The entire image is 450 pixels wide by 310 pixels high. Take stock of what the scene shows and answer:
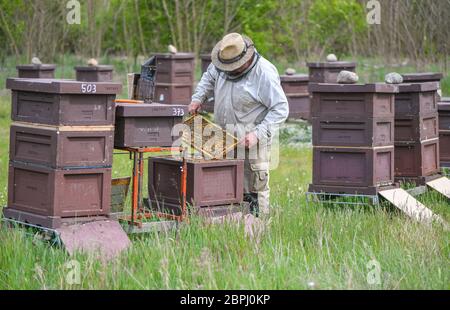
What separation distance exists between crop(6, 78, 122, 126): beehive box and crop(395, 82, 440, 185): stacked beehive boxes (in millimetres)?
4171

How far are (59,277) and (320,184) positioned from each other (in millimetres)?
4289

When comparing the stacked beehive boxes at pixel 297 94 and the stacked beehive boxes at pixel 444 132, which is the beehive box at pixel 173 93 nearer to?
the stacked beehive boxes at pixel 297 94

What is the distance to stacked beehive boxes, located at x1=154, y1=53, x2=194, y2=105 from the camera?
61.1ft

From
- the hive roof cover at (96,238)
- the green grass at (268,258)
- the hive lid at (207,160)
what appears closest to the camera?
the green grass at (268,258)

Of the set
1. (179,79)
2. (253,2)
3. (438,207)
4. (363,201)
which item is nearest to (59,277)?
(363,201)

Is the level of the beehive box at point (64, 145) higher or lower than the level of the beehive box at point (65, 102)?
lower

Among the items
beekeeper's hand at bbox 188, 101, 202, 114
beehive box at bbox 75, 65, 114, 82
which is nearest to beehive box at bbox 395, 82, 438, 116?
beekeeper's hand at bbox 188, 101, 202, 114

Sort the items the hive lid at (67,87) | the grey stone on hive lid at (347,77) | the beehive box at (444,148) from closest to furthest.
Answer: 1. the hive lid at (67,87)
2. the grey stone on hive lid at (347,77)
3. the beehive box at (444,148)

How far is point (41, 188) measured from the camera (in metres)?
7.21

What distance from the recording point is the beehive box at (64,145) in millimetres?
7055

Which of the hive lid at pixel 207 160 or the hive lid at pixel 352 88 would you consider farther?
the hive lid at pixel 352 88

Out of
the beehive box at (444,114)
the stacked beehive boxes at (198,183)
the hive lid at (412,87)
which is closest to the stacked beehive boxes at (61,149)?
the stacked beehive boxes at (198,183)

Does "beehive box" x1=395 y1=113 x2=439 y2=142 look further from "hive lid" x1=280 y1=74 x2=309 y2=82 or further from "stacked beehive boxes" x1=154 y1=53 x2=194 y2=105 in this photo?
"stacked beehive boxes" x1=154 y1=53 x2=194 y2=105

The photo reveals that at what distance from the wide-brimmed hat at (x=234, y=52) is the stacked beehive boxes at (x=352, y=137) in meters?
1.37
